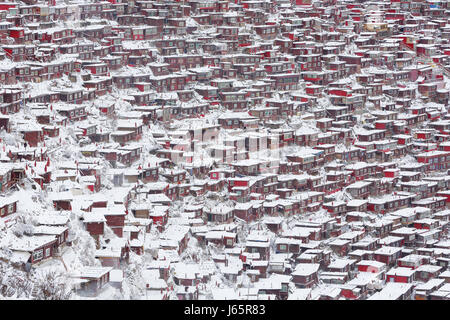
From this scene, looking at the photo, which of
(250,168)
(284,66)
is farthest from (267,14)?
(250,168)

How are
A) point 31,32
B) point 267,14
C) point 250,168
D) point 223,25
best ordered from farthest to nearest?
point 267,14, point 223,25, point 31,32, point 250,168

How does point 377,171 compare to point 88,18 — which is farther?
point 88,18

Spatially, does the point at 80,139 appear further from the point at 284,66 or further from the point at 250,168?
the point at 284,66

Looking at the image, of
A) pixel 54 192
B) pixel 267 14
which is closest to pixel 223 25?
pixel 267 14

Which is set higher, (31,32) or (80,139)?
(31,32)

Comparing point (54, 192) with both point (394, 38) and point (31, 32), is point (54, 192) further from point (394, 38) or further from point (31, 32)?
point (394, 38)
